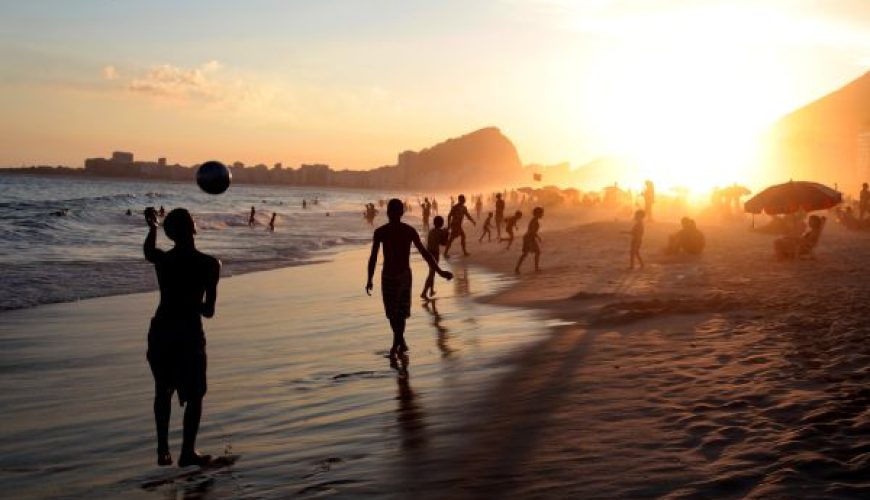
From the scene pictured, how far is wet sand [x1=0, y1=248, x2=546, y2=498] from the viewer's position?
504cm

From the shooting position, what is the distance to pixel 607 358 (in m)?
8.28

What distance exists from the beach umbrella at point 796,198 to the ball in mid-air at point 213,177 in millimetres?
19839

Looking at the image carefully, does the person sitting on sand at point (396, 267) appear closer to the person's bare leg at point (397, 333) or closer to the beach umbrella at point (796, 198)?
the person's bare leg at point (397, 333)

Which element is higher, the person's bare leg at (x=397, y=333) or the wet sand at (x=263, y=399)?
the person's bare leg at (x=397, y=333)

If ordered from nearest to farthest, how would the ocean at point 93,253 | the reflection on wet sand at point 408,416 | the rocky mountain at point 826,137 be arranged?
1. the reflection on wet sand at point 408,416
2. the ocean at point 93,253
3. the rocky mountain at point 826,137

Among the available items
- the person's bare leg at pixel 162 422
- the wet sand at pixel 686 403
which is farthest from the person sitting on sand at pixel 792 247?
the person's bare leg at pixel 162 422

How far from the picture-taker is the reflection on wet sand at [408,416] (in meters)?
5.58

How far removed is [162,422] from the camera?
5258 mm

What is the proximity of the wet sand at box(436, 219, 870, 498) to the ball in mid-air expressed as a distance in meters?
3.59

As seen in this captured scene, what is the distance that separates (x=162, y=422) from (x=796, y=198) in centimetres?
2173

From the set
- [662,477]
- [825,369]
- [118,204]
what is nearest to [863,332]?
[825,369]

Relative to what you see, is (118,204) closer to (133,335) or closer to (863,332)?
(133,335)

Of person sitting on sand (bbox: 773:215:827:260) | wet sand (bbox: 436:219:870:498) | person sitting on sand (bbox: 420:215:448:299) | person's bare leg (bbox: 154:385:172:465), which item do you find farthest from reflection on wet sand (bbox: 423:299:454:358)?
person sitting on sand (bbox: 773:215:827:260)

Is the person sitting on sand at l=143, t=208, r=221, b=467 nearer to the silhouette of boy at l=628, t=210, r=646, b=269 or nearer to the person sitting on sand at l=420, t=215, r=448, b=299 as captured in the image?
the person sitting on sand at l=420, t=215, r=448, b=299
